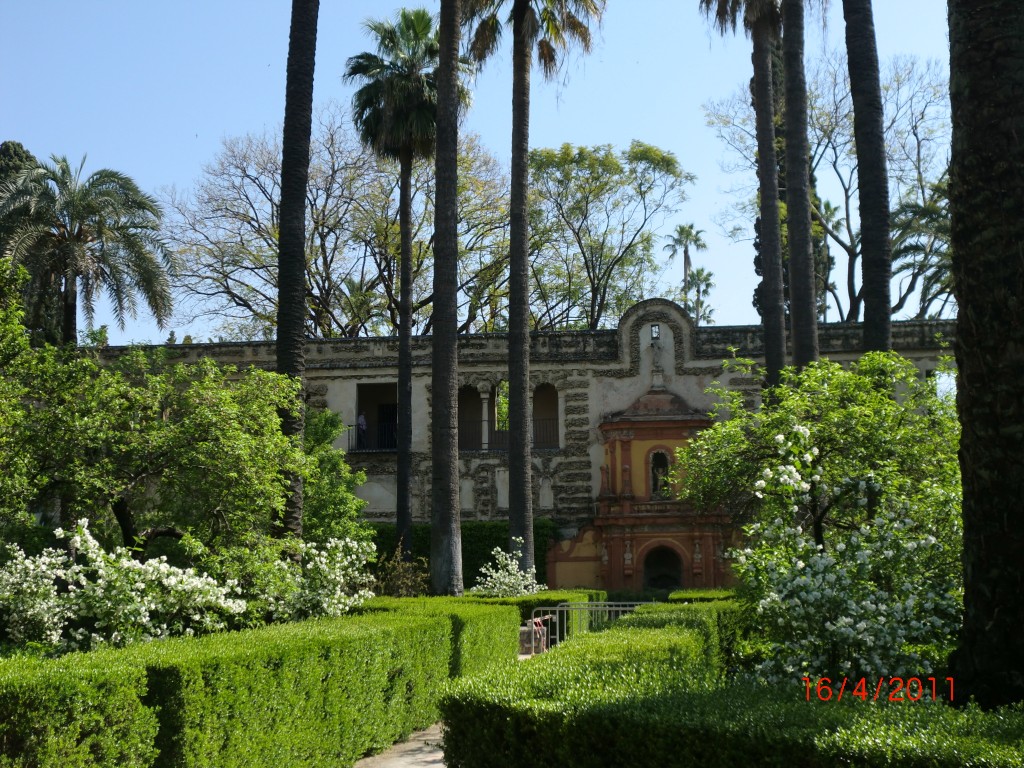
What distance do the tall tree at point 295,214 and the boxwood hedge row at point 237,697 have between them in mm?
3721

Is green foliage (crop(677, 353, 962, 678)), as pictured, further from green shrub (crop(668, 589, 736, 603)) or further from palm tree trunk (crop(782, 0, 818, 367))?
palm tree trunk (crop(782, 0, 818, 367))

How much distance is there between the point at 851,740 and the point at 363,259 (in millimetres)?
35032

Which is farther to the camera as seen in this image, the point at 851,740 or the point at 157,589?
the point at 157,589

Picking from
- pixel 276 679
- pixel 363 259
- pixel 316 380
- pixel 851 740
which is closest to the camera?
pixel 851 740

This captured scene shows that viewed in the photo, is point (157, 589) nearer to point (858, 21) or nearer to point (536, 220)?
point (858, 21)

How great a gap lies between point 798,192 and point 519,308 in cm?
617

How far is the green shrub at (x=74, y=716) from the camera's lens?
6.44 metres

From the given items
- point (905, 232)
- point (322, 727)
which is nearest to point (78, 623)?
point (322, 727)

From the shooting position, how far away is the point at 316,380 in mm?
31344

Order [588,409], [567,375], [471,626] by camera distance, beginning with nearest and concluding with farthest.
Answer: [471,626]
[588,409]
[567,375]

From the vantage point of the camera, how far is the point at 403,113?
83.0 ft

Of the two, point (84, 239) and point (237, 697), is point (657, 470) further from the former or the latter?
point (237, 697)

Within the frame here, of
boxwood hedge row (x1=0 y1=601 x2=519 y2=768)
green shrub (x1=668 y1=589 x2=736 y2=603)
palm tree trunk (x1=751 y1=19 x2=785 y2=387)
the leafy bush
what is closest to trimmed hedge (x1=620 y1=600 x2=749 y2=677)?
boxwood hedge row (x1=0 y1=601 x2=519 y2=768)

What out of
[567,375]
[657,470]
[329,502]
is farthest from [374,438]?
[329,502]
